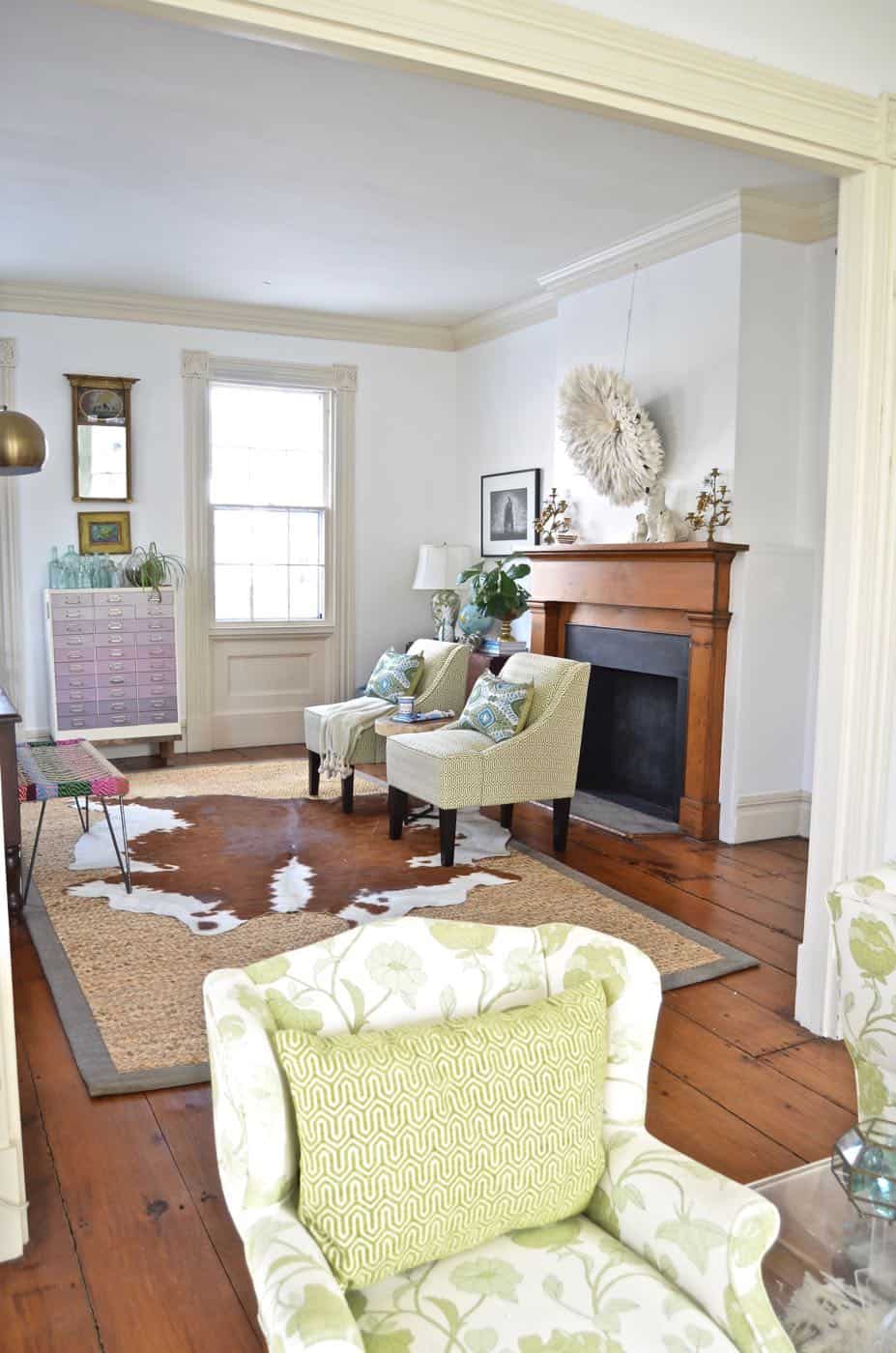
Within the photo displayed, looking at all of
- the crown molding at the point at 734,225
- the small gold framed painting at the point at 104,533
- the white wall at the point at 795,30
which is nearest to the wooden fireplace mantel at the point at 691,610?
the crown molding at the point at 734,225

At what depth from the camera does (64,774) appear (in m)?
4.14

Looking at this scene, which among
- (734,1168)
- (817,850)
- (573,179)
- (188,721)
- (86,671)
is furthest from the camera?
(188,721)

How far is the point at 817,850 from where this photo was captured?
3102mm

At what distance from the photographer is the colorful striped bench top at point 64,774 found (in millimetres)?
3920

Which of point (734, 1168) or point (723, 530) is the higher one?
point (723, 530)

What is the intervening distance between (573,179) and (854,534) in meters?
2.40

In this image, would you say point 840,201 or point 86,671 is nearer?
point 840,201

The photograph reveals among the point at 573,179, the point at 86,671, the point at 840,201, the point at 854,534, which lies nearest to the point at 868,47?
the point at 840,201

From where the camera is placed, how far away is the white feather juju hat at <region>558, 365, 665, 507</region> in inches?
207

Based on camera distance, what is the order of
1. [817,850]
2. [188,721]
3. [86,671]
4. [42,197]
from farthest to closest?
1. [188,721]
2. [86,671]
3. [42,197]
4. [817,850]

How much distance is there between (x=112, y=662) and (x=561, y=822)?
312 cm

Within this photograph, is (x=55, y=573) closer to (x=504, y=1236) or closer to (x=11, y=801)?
(x=11, y=801)

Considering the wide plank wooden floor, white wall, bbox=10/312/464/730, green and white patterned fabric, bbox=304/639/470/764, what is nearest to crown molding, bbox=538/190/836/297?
green and white patterned fabric, bbox=304/639/470/764

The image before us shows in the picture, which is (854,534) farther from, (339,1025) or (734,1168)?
(339,1025)
